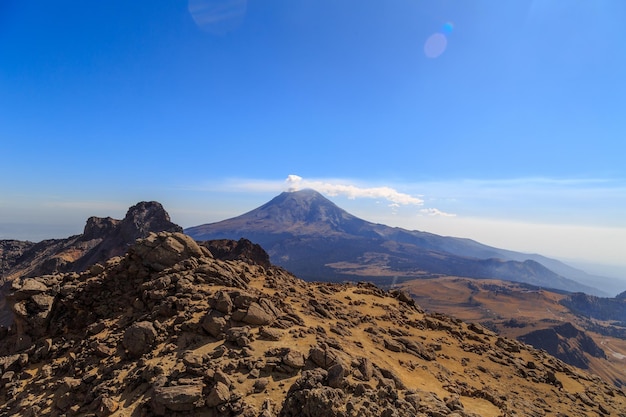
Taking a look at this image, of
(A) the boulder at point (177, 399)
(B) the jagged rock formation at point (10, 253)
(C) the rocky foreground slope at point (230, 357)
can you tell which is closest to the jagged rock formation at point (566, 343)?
(C) the rocky foreground slope at point (230, 357)

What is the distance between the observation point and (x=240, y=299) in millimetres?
18422

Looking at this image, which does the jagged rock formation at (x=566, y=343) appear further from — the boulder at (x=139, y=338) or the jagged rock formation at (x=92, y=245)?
the boulder at (x=139, y=338)

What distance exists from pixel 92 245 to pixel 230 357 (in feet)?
326

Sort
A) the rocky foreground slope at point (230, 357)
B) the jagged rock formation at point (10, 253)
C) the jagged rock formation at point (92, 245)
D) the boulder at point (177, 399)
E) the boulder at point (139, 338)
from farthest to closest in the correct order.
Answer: the jagged rock formation at point (10, 253) → the jagged rock formation at point (92, 245) → the boulder at point (139, 338) → the rocky foreground slope at point (230, 357) → the boulder at point (177, 399)

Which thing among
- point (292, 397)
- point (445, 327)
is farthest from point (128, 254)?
point (445, 327)

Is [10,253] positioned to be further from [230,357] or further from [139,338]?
[230,357]

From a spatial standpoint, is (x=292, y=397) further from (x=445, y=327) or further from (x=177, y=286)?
(x=445, y=327)

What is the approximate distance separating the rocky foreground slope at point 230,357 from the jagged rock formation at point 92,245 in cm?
6620

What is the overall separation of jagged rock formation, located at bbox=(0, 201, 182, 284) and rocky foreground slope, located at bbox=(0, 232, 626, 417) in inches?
2606

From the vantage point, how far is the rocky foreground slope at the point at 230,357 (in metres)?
12.9

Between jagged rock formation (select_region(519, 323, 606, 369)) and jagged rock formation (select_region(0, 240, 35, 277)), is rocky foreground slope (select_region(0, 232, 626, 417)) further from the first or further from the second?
jagged rock formation (select_region(519, 323, 606, 369))

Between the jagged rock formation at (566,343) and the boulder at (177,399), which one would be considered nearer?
the boulder at (177,399)

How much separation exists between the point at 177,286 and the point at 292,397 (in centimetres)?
1124

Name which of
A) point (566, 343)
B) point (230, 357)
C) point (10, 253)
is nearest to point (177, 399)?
point (230, 357)
